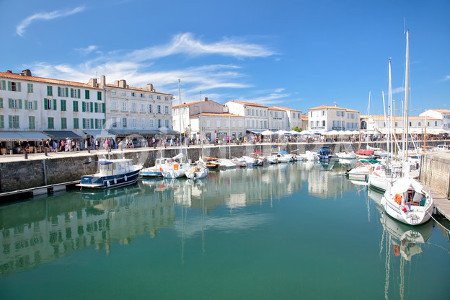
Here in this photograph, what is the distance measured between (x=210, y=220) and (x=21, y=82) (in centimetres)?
2876

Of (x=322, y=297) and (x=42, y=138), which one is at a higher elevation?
(x=42, y=138)

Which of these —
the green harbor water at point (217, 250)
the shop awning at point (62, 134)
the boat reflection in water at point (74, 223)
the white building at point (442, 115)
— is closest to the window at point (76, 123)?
the shop awning at point (62, 134)

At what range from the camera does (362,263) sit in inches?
500

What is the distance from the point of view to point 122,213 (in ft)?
71.3

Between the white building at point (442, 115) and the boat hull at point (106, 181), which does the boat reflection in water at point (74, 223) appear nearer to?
the boat hull at point (106, 181)

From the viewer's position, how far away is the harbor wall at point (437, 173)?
1991cm

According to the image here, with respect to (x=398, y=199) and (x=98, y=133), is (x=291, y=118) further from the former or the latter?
(x=398, y=199)

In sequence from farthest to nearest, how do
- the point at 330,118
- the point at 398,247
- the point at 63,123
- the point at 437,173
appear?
the point at 330,118
the point at 63,123
the point at 437,173
the point at 398,247

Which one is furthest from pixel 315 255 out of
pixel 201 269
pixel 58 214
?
pixel 58 214

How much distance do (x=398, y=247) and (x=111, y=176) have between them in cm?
2244

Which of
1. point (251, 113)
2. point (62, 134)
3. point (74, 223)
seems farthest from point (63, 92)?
point (251, 113)

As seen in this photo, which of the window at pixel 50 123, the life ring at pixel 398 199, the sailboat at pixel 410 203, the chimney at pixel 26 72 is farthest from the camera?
the window at pixel 50 123

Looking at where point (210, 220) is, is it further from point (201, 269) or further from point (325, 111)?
point (325, 111)

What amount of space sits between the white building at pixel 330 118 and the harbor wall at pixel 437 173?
5137 cm
